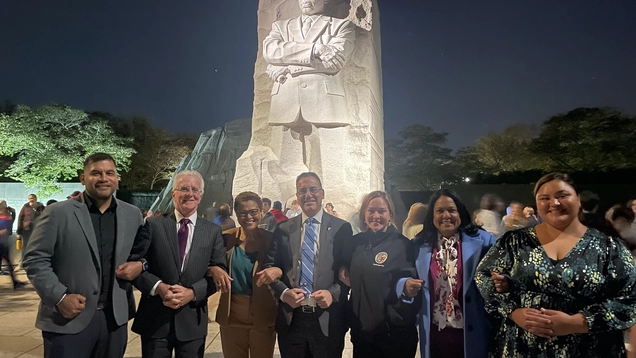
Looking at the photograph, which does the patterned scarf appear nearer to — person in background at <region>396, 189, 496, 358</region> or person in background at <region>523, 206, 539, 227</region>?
person in background at <region>396, 189, 496, 358</region>

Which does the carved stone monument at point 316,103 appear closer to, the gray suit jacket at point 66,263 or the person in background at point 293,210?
the person in background at point 293,210

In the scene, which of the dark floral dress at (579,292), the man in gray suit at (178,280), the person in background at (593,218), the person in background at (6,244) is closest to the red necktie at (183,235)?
the man in gray suit at (178,280)

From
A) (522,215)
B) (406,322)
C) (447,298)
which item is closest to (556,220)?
(447,298)

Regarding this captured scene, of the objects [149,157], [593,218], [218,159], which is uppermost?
[149,157]

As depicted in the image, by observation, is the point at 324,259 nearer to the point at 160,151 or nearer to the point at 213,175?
the point at 213,175

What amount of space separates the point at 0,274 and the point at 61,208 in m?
6.77

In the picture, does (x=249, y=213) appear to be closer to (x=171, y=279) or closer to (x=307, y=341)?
(x=171, y=279)

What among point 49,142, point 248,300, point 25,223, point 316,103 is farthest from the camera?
point 49,142

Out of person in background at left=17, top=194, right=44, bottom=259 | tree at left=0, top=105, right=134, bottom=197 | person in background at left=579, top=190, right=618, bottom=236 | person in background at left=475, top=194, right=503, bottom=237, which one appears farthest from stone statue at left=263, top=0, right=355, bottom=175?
tree at left=0, top=105, right=134, bottom=197

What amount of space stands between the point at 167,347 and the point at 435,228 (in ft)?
5.36

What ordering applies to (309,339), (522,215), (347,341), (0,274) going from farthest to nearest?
(0,274) < (522,215) < (347,341) < (309,339)

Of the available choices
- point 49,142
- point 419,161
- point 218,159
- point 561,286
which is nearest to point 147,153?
point 218,159

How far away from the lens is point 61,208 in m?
2.31

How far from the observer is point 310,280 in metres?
2.51
